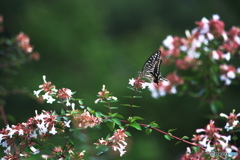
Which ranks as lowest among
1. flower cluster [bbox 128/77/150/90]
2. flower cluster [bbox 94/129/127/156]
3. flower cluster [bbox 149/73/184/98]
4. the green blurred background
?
flower cluster [bbox 94/129/127/156]

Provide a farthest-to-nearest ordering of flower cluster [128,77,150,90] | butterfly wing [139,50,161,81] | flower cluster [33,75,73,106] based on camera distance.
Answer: butterfly wing [139,50,161,81] → flower cluster [128,77,150,90] → flower cluster [33,75,73,106]

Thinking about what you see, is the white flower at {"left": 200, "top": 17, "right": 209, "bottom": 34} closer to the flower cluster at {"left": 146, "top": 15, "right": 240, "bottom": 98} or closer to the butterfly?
the flower cluster at {"left": 146, "top": 15, "right": 240, "bottom": 98}

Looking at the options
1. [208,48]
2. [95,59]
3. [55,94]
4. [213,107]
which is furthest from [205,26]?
[95,59]

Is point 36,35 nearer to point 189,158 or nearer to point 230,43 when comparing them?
point 230,43

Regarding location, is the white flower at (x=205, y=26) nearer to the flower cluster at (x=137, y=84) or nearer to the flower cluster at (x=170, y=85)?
the flower cluster at (x=170, y=85)

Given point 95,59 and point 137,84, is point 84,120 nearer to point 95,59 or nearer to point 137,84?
point 137,84

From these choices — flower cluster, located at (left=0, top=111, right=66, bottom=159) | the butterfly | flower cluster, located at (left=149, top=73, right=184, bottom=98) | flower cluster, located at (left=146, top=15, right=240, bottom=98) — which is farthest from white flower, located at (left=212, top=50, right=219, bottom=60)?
flower cluster, located at (left=0, top=111, right=66, bottom=159)
